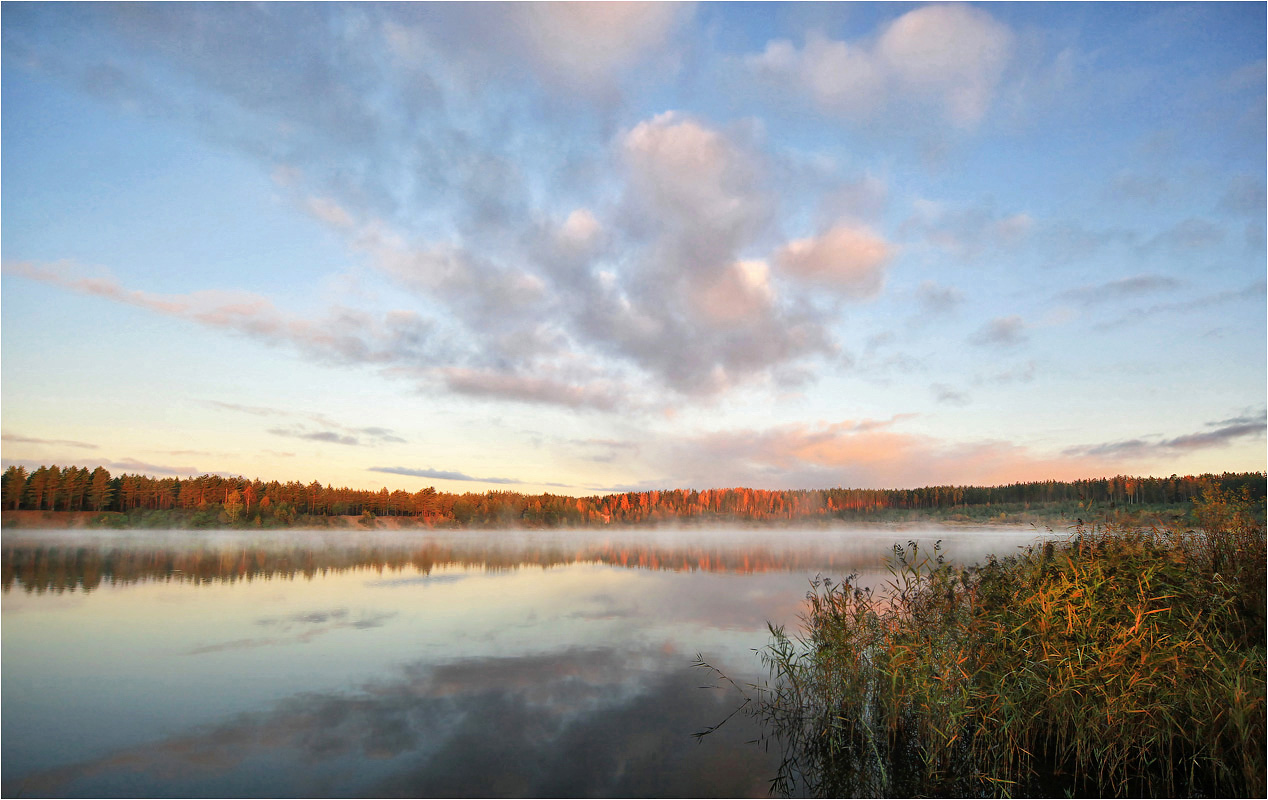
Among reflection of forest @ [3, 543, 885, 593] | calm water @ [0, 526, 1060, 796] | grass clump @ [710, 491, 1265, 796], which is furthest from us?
reflection of forest @ [3, 543, 885, 593]

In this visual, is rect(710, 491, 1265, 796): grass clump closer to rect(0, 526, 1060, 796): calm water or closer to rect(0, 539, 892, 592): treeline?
rect(0, 526, 1060, 796): calm water

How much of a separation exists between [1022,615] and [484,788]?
30.8 ft

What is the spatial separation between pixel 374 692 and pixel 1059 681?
13.6m

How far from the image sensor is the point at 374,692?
13523 mm

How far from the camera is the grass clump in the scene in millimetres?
8227

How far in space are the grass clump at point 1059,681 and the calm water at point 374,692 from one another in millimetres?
1875

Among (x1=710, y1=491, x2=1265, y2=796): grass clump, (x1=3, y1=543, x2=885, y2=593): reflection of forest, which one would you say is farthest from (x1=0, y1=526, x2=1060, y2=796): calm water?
(x1=3, y1=543, x2=885, y2=593): reflection of forest

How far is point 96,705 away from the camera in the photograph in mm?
12742

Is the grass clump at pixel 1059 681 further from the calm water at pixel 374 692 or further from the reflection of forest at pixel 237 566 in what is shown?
the reflection of forest at pixel 237 566

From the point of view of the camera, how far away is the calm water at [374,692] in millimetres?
9242

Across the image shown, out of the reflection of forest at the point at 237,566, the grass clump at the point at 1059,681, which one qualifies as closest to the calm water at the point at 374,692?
the grass clump at the point at 1059,681

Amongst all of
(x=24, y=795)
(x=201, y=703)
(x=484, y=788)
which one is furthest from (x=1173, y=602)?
(x=201, y=703)

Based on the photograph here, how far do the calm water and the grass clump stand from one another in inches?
73.8

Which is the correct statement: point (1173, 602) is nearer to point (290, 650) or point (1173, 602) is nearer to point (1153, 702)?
point (1153, 702)
